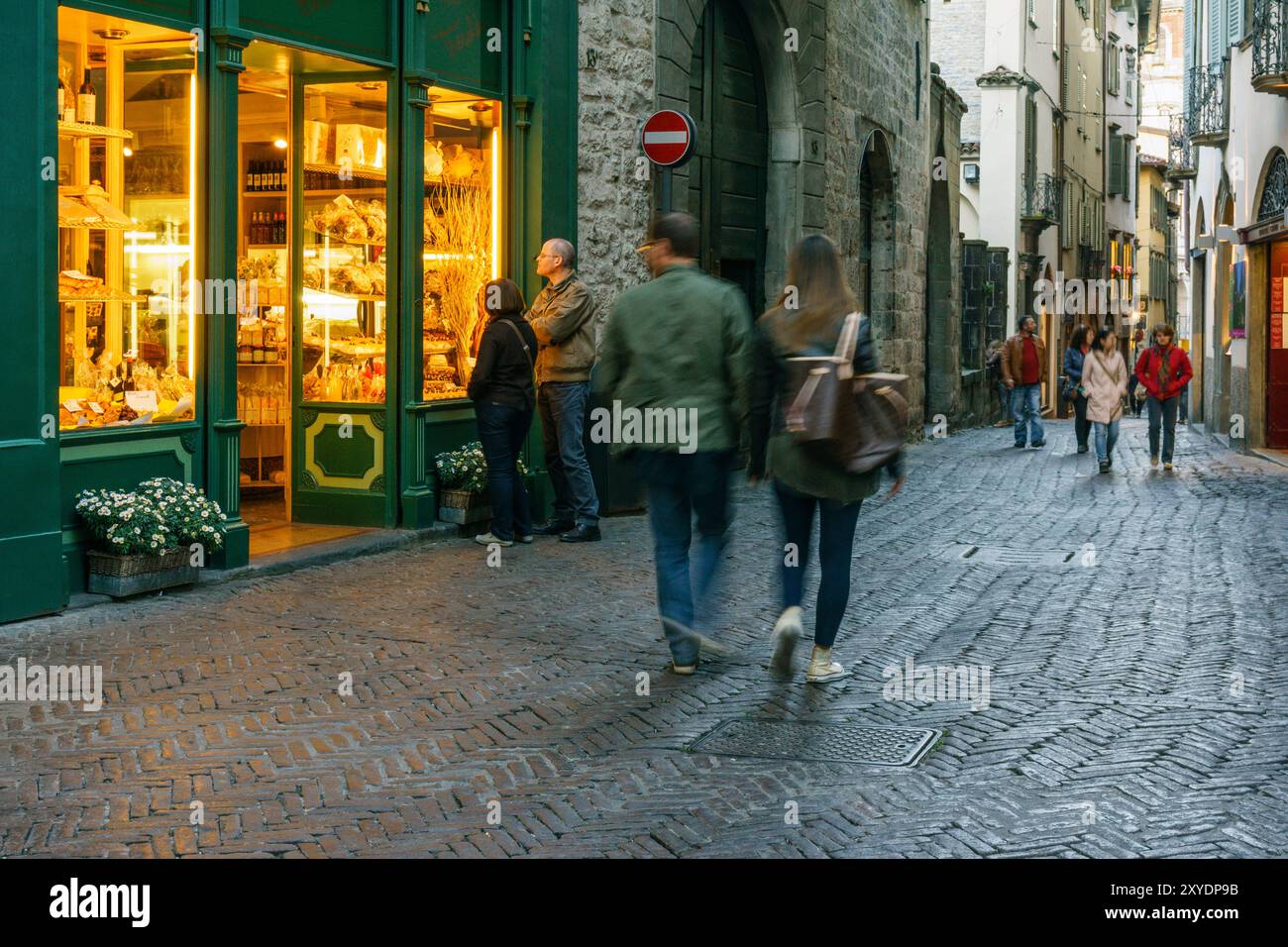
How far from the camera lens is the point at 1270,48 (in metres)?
20.2

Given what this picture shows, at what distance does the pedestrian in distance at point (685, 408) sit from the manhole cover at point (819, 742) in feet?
3.30

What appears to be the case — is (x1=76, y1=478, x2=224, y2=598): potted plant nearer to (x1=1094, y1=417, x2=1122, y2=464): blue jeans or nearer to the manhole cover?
the manhole cover

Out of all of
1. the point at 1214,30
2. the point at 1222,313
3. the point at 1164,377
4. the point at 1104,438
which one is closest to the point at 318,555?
the point at 1104,438

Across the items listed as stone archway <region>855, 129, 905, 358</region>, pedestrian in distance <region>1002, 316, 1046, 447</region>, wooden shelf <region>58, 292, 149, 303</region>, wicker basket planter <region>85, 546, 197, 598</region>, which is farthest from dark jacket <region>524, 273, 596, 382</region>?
pedestrian in distance <region>1002, 316, 1046, 447</region>

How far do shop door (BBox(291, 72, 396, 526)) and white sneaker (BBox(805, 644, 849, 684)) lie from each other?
5157mm

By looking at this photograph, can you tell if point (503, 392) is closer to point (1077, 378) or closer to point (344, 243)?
point (344, 243)

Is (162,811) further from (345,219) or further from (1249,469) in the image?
(1249,469)

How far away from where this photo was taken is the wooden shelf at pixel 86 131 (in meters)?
9.19

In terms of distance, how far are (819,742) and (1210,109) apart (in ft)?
73.0

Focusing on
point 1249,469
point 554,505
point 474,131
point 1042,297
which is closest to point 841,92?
point 1249,469

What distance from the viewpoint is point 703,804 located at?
5312 millimetres

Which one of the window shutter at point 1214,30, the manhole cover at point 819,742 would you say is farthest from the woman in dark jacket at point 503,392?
the window shutter at point 1214,30

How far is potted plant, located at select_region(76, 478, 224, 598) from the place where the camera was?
347 inches

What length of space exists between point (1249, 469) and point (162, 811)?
52.8 ft
